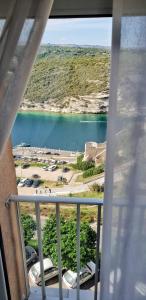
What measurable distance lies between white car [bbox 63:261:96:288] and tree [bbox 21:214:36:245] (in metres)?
0.39

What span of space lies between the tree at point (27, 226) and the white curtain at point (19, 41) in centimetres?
108

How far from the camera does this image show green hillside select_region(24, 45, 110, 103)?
4.78 ft

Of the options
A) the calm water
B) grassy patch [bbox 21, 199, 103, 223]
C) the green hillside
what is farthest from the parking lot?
the green hillside

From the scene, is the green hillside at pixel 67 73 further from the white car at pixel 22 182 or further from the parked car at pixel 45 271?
the parked car at pixel 45 271

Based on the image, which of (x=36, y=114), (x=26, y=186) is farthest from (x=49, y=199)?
(x=36, y=114)

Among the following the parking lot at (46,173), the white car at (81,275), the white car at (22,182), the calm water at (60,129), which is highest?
the calm water at (60,129)

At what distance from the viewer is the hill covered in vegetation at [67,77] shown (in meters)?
1.46

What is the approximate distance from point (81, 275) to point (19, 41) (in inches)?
65.7

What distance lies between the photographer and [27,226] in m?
2.06

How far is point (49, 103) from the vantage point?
62.2 inches

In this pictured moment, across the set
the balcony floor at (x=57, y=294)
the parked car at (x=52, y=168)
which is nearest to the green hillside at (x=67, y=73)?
the parked car at (x=52, y=168)

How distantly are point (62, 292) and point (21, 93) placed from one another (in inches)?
61.0

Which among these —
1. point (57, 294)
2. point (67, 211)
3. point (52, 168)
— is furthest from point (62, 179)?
point (57, 294)

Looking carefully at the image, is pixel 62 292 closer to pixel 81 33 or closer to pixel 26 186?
pixel 26 186
